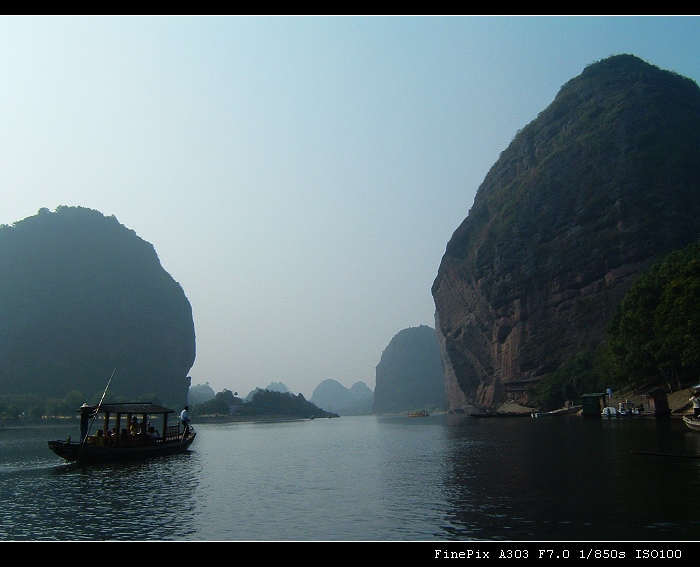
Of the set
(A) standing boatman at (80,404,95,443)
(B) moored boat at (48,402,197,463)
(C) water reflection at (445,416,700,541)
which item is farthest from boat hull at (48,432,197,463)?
(C) water reflection at (445,416,700,541)

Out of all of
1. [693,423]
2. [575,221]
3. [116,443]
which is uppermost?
[575,221]

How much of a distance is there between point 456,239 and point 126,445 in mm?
150799

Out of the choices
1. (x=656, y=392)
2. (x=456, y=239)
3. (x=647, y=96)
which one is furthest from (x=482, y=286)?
(x=656, y=392)

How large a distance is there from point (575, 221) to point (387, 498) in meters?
125

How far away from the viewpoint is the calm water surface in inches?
645

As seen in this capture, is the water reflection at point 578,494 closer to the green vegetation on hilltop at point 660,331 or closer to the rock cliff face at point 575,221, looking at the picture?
the green vegetation on hilltop at point 660,331

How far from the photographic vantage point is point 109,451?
130ft

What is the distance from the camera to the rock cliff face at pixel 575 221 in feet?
406

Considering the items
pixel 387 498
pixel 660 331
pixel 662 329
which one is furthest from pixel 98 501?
pixel 660 331

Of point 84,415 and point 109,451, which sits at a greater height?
point 84,415

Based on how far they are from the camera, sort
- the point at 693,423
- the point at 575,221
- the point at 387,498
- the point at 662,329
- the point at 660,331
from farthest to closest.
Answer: the point at 575,221 → the point at 660,331 → the point at 662,329 → the point at 693,423 → the point at 387,498

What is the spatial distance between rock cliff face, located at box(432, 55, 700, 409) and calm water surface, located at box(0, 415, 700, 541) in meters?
94.4

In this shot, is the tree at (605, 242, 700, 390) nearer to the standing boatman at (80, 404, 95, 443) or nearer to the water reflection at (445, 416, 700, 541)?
the water reflection at (445, 416, 700, 541)

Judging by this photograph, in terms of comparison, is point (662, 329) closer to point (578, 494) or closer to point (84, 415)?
point (578, 494)
